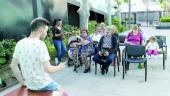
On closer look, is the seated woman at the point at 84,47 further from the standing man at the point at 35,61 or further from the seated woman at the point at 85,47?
the standing man at the point at 35,61

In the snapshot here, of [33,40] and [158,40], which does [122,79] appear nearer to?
[158,40]

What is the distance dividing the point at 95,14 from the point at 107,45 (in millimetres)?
17684

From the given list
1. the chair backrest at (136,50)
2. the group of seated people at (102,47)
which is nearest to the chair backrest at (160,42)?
A: the group of seated people at (102,47)

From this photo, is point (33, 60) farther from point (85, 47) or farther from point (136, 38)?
point (136, 38)

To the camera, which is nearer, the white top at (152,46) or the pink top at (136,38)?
the white top at (152,46)

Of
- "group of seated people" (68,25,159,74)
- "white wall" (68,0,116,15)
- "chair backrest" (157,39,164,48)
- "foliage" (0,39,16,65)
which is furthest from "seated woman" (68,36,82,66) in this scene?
"white wall" (68,0,116,15)

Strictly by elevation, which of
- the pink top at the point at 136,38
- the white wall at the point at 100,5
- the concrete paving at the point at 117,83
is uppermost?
the white wall at the point at 100,5

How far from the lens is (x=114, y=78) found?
895 cm

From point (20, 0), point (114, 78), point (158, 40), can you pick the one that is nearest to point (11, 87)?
point (114, 78)

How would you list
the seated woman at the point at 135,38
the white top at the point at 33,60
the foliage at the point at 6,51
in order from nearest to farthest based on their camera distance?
1. the white top at the point at 33,60
2. the foliage at the point at 6,51
3. the seated woman at the point at 135,38

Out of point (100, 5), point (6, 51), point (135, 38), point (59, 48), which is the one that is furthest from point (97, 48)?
point (100, 5)

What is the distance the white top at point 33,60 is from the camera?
4.06 m

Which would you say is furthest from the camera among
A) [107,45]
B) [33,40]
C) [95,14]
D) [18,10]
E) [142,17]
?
[142,17]

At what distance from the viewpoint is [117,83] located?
8.41 metres
